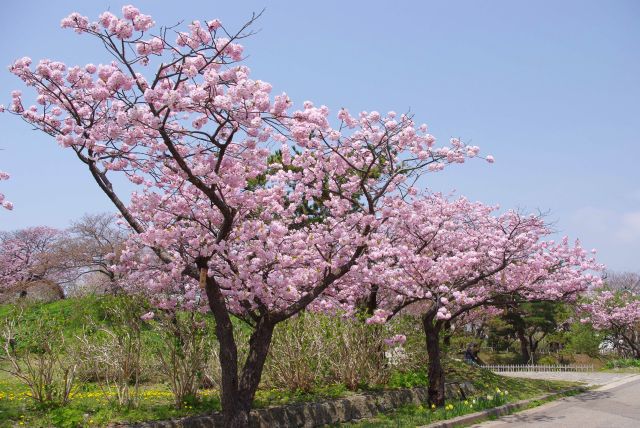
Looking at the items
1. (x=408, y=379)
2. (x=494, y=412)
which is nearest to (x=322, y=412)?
(x=408, y=379)

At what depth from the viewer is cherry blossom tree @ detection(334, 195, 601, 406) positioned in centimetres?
1111

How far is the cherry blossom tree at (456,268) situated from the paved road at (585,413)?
1795 millimetres

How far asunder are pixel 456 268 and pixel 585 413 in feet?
13.0

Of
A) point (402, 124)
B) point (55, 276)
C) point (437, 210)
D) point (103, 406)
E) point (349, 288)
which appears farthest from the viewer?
point (55, 276)

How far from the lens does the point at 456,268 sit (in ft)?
38.6

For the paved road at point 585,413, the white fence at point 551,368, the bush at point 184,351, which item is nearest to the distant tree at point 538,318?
the white fence at point 551,368

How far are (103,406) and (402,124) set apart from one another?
23.3 feet

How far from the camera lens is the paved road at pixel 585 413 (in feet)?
30.0

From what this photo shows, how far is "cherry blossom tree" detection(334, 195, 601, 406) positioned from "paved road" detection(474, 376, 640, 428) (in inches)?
70.7

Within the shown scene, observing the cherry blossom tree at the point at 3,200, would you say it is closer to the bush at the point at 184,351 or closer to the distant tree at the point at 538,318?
the bush at the point at 184,351

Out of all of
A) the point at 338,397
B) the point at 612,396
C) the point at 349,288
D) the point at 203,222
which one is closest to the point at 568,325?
the point at 612,396

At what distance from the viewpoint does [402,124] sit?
942 centimetres

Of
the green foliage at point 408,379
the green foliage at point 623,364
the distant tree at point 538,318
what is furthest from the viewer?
the distant tree at point 538,318

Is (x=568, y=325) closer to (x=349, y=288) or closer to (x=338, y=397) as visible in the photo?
(x=349, y=288)
